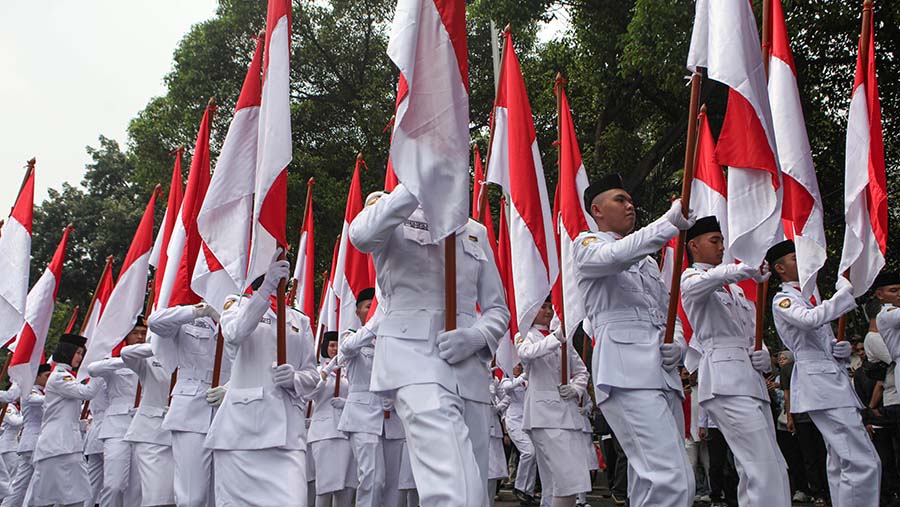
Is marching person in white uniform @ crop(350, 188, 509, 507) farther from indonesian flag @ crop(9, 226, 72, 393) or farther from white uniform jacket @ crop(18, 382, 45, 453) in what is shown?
white uniform jacket @ crop(18, 382, 45, 453)

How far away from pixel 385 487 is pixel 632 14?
991 cm

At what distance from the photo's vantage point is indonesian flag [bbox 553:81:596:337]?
318 inches

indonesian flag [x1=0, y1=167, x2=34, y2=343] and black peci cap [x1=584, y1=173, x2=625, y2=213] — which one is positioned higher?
indonesian flag [x1=0, y1=167, x2=34, y2=343]

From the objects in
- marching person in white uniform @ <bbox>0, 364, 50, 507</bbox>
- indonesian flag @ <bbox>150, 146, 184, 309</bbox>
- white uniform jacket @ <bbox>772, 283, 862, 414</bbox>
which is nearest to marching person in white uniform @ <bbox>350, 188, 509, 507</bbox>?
white uniform jacket @ <bbox>772, 283, 862, 414</bbox>

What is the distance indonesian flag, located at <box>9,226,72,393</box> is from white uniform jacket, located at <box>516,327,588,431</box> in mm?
5637

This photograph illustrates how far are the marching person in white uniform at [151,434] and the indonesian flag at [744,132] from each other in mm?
5100

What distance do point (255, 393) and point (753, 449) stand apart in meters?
3.29

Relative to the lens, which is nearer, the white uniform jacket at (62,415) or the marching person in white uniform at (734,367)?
the marching person in white uniform at (734,367)

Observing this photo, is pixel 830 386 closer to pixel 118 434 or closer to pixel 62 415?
pixel 118 434

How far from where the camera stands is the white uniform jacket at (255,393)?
19.6ft

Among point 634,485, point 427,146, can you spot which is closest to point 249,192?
point 427,146

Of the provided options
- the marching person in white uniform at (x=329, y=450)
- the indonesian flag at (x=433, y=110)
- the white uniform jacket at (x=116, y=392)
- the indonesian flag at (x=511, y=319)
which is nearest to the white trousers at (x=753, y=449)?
the indonesian flag at (x=511, y=319)

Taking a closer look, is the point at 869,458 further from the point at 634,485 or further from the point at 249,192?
the point at 249,192

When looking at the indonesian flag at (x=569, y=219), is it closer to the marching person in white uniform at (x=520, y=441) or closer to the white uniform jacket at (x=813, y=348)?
the white uniform jacket at (x=813, y=348)
